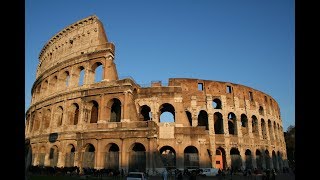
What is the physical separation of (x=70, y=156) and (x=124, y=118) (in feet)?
22.4

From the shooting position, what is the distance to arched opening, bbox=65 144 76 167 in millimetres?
25884

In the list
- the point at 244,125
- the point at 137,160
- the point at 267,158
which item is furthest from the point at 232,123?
the point at 137,160

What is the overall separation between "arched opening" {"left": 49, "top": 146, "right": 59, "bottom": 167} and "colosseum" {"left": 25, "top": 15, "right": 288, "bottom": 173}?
0.33 feet

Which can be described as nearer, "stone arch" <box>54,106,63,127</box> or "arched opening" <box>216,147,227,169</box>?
"stone arch" <box>54,106,63,127</box>

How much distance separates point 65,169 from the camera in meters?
23.2

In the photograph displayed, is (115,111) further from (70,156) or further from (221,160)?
(221,160)

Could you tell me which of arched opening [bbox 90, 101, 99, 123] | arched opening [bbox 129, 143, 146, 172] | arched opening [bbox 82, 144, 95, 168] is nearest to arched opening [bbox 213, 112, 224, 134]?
arched opening [bbox 129, 143, 146, 172]

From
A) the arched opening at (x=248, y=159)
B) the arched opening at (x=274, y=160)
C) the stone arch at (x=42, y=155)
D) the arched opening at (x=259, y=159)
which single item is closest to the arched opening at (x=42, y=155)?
the stone arch at (x=42, y=155)

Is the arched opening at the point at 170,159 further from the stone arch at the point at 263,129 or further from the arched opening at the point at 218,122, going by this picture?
the stone arch at the point at 263,129

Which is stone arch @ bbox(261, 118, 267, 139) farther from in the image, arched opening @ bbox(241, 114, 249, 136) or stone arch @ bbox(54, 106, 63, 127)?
stone arch @ bbox(54, 106, 63, 127)

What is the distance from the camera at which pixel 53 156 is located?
2780cm

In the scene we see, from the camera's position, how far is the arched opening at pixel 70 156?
2588cm

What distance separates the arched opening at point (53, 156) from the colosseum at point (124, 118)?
0.33 feet

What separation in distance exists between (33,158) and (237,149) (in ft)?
74.8
